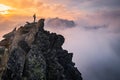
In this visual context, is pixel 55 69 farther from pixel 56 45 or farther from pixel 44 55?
pixel 56 45

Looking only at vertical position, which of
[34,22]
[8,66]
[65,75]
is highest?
[34,22]

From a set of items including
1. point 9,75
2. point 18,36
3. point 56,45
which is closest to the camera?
point 9,75

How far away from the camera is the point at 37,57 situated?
535 ft

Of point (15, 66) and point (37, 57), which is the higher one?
point (37, 57)

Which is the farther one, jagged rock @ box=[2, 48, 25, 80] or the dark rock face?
the dark rock face

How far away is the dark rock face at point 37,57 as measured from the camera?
509 feet

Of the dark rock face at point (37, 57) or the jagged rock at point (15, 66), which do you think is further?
the dark rock face at point (37, 57)

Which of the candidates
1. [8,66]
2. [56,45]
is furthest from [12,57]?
[56,45]

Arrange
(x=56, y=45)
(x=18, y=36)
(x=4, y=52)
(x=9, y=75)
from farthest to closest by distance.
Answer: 1. (x=56, y=45)
2. (x=18, y=36)
3. (x=4, y=52)
4. (x=9, y=75)

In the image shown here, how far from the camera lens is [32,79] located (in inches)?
6112

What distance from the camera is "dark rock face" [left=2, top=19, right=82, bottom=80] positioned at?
155 meters

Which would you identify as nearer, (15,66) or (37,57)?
(15,66)

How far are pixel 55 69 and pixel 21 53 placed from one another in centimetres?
2265

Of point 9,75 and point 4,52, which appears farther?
point 4,52
